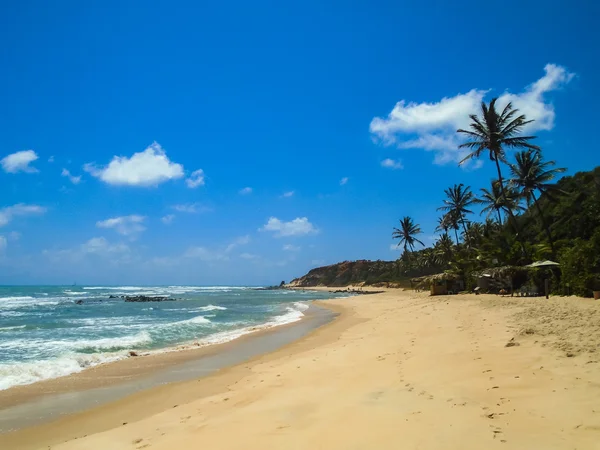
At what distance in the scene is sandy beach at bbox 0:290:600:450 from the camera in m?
4.19

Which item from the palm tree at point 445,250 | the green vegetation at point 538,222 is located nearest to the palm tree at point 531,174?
the green vegetation at point 538,222

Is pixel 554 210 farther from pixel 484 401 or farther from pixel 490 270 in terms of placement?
pixel 484 401

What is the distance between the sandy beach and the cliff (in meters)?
80.5

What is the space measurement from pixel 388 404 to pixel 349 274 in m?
114

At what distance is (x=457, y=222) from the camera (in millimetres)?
47562

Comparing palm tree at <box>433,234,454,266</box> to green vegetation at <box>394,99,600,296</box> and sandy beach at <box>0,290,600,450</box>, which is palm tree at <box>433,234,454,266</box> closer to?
green vegetation at <box>394,99,600,296</box>

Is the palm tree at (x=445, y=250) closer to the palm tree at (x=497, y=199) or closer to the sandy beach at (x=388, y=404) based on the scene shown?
the palm tree at (x=497, y=199)

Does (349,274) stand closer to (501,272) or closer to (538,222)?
(538,222)

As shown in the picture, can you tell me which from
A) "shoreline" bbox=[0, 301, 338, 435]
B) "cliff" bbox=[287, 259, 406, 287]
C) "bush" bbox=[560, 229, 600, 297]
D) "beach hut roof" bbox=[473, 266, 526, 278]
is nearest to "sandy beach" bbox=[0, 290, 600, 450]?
"shoreline" bbox=[0, 301, 338, 435]

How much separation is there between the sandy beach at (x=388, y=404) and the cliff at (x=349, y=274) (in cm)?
8053

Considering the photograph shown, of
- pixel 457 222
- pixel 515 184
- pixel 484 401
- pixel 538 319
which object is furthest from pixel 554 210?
pixel 484 401

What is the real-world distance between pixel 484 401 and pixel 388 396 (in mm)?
1296

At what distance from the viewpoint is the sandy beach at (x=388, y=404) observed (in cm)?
419

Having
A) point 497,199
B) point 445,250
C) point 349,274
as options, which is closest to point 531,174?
point 497,199
